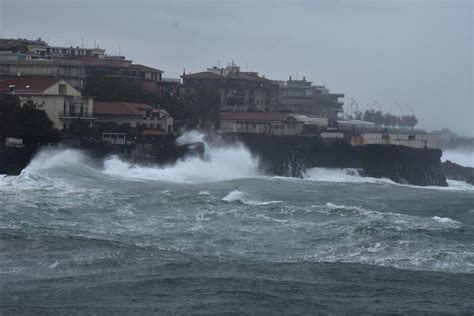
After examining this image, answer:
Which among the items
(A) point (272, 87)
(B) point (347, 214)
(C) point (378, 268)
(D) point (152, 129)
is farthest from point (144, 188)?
(A) point (272, 87)

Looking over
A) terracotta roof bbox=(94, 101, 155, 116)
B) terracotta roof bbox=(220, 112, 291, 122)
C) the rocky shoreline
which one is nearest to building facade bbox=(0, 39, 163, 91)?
terracotta roof bbox=(94, 101, 155, 116)

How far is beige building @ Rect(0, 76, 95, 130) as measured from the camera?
43750mm

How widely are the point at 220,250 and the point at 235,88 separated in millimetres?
47630

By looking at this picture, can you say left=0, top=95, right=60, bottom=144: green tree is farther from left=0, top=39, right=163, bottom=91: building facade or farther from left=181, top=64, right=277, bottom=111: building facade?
left=181, top=64, right=277, bottom=111: building facade

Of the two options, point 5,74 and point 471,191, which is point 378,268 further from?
point 5,74

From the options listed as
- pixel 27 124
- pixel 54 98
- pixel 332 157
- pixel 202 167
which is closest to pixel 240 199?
pixel 27 124

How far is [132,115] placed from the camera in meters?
49.6

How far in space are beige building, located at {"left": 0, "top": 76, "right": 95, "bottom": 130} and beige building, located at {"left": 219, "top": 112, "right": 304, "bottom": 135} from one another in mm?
10767

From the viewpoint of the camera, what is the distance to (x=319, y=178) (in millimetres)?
45594

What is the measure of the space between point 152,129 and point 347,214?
2569cm

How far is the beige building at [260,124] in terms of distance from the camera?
54312 mm

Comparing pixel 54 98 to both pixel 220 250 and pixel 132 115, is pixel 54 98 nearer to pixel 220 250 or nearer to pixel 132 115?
pixel 132 115

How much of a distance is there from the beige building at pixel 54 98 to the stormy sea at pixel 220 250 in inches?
434

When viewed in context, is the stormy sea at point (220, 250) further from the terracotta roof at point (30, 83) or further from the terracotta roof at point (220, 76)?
the terracotta roof at point (220, 76)
